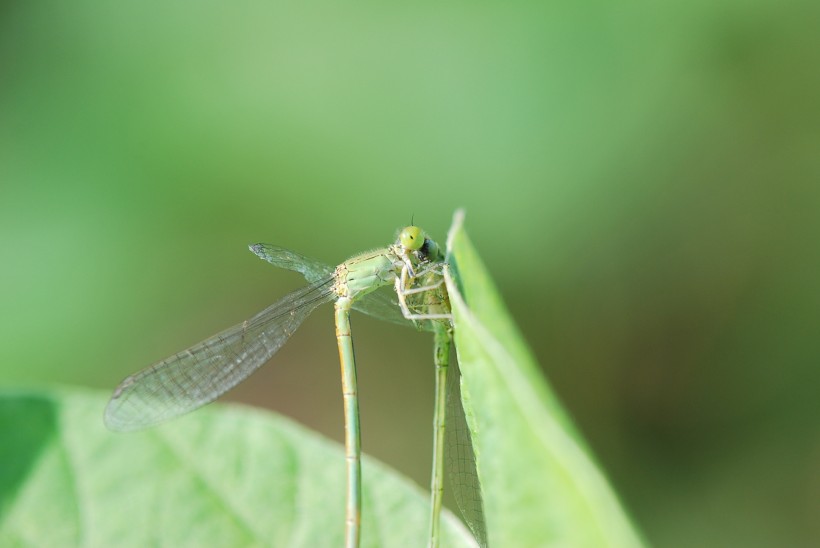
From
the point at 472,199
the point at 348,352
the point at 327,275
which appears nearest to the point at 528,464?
the point at 348,352

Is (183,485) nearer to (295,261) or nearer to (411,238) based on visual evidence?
(411,238)

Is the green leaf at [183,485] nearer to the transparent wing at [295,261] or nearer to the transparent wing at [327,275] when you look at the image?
the transparent wing at [327,275]

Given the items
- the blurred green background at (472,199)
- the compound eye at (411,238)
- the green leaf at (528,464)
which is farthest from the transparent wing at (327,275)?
the green leaf at (528,464)

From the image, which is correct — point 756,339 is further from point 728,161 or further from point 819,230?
point 728,161

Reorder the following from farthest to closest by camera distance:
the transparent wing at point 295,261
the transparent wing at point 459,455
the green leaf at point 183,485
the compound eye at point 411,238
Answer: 1. the transparent wing at point 295,261
2. the compound eye at point 411,238
3. the transparent wing at point 459,455
4. the green leaf at point 183,485

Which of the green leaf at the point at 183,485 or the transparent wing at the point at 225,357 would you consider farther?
the transparent wing at the point at 225,357

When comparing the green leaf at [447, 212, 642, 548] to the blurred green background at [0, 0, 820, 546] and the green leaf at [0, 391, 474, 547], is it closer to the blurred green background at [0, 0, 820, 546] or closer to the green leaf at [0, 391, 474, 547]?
the green leaf at [0, 391, 474, 547]

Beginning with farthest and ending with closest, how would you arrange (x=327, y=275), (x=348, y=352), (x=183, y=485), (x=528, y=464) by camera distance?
1. (x=327, y=275)
2. (x=348, y=352)
3. (x=183, y=485)
4. (x=528, y=464)
